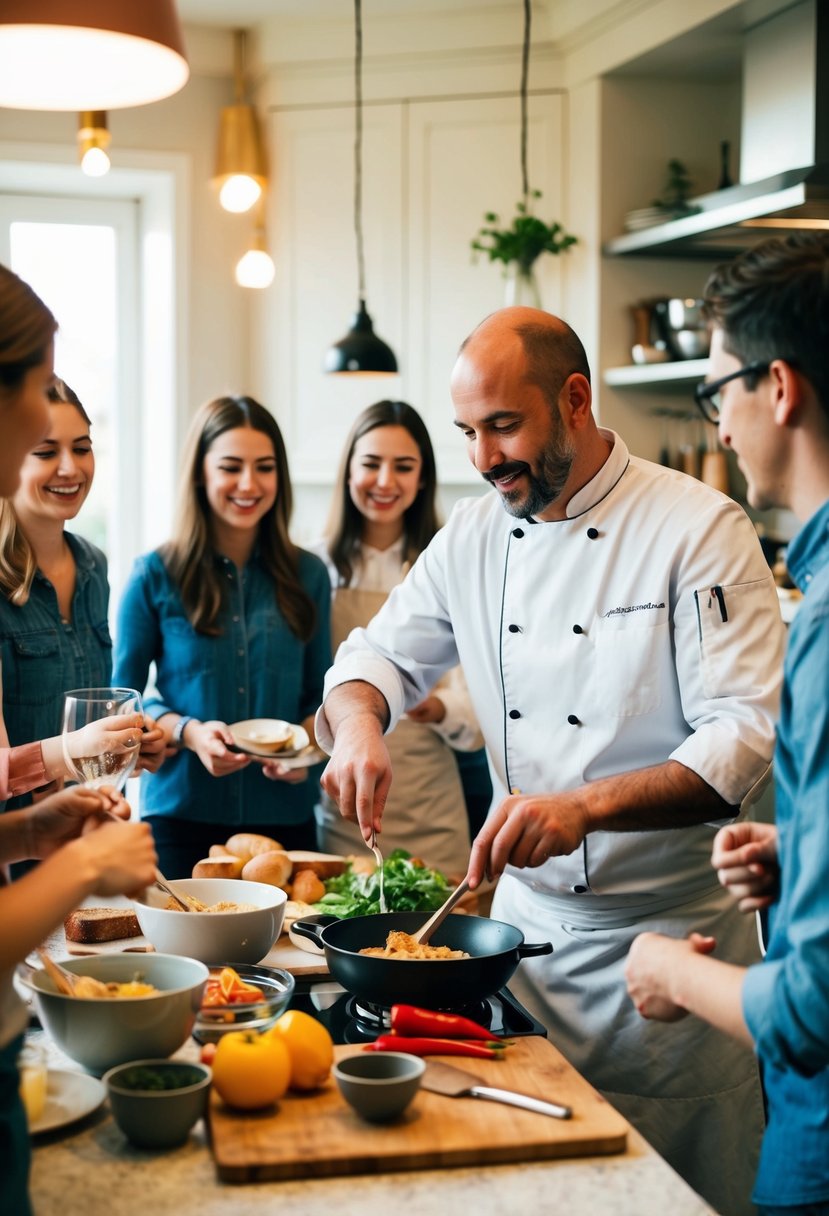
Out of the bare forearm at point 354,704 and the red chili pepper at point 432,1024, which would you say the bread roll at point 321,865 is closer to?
the bare forearm at point 354,704

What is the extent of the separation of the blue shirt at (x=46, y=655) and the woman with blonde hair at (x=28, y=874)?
1.23m

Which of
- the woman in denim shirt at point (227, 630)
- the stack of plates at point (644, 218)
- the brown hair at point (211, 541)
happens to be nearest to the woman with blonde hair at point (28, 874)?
the woman in denim shirt at point (227, 630)

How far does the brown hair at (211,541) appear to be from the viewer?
9.52 feet

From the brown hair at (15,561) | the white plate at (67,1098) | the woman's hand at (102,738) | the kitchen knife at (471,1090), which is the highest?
the brown hair at (15,561)

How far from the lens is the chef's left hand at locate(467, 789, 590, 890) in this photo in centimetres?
161

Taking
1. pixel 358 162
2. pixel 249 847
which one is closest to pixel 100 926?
pixel 249 847

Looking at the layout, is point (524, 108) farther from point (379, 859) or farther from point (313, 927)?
point (313, 927)

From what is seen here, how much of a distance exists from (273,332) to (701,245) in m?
1.62

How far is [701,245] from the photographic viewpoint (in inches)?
157

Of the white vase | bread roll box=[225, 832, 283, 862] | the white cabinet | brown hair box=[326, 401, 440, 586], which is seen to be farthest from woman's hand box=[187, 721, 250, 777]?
the white vase

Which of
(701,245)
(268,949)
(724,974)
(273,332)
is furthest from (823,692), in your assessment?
(273,332)

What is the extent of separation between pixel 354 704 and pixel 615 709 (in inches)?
16.2

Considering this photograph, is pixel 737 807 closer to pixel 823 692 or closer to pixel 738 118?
pixel 823 692

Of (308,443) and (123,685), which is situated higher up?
(308,443)
